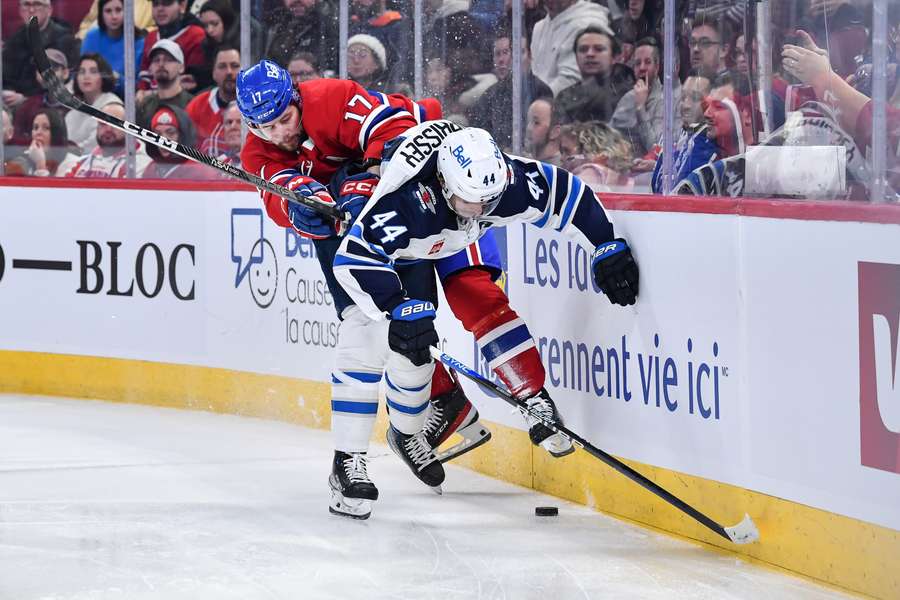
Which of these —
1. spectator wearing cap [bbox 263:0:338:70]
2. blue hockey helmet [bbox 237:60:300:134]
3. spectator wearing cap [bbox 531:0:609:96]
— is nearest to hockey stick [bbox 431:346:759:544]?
blue hockey helmet [bbox 237:60:300:134]

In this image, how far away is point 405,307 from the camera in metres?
4.02

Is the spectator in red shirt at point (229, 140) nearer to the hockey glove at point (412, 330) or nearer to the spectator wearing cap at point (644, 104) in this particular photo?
the spectator wearing cap at point (644, 104)

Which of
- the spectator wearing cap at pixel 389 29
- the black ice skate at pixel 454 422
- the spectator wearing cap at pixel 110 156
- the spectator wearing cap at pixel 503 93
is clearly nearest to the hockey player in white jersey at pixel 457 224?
the black ice skate at pixel 454 422

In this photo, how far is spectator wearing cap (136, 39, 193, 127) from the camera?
21.8 ft

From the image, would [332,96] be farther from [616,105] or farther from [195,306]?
[195,306]

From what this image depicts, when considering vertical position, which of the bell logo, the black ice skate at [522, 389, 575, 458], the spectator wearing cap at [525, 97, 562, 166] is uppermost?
the spectator wearing cap at [525, 97, 562, 166]

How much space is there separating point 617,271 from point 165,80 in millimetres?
3256

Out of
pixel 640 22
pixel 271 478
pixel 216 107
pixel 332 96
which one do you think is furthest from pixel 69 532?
pixel 216 107

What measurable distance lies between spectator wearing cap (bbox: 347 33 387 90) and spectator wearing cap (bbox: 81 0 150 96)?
4.23 ft

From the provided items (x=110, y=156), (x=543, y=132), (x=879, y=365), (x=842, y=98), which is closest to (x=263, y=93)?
(x=543, y=132)

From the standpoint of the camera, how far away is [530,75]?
5227 millimetres

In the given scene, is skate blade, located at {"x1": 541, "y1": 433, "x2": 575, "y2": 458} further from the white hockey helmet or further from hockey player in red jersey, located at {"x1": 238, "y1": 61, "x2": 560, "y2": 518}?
the white hockey helmet

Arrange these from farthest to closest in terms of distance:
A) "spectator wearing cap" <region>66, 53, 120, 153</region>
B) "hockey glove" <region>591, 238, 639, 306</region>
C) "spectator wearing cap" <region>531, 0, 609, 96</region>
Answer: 1. "spectator wearing cap" <region>66, 53, 120, 153</region>
2. "spectator wearing cap" <region>531, 0, 609, 96</region>
3. "hockey glove" <region>591, 238, 639, 306</region>

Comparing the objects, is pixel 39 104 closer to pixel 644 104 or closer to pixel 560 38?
pixel 560 38
